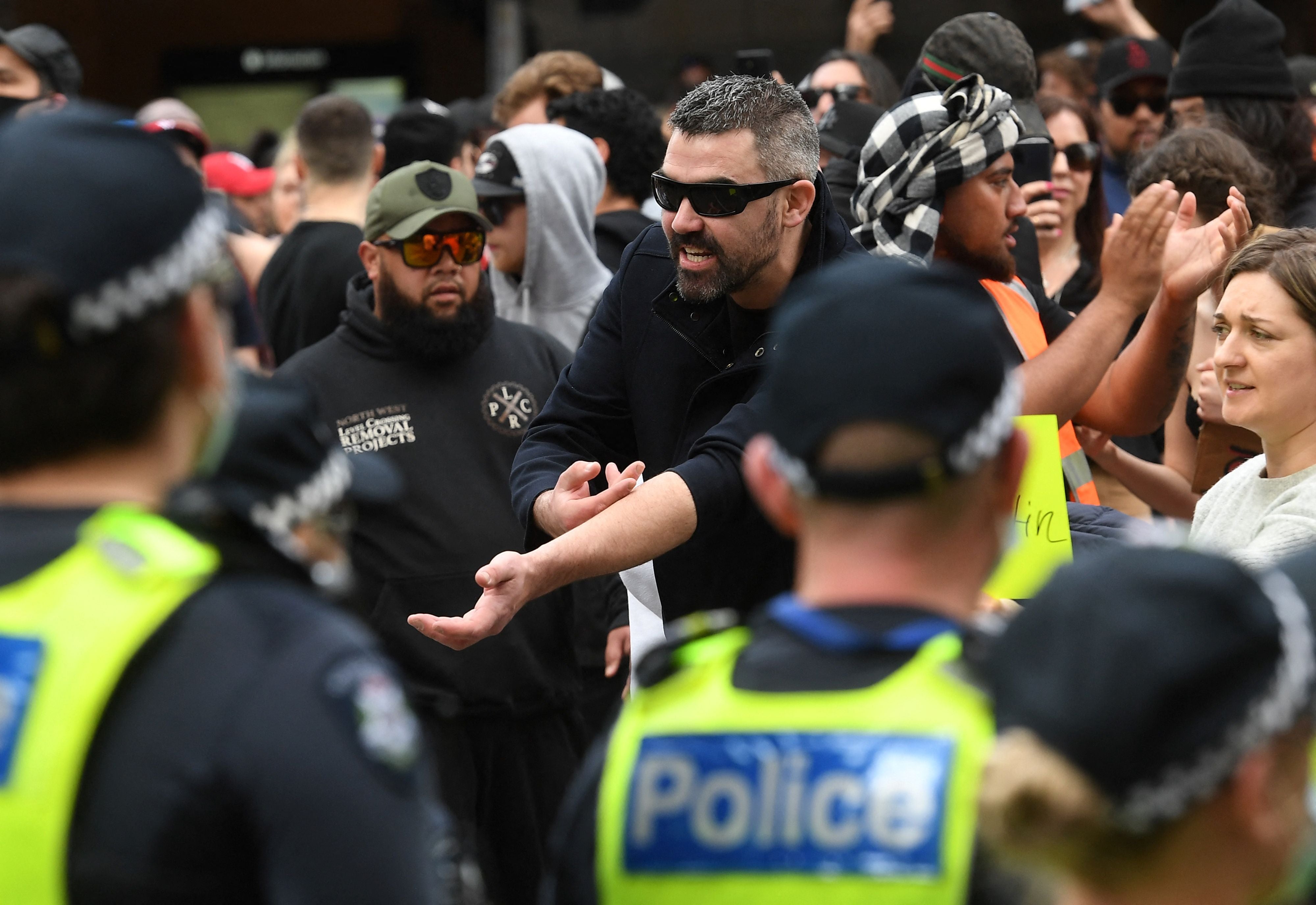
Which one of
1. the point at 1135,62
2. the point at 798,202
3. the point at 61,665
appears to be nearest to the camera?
the point at 61,665

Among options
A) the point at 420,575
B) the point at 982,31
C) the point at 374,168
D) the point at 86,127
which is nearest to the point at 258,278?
the point at 374,168

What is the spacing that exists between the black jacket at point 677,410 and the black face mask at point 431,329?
3.54 ft

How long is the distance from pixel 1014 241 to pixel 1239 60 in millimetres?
2070

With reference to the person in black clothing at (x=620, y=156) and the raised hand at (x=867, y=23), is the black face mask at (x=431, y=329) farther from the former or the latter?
the raised hand at (x=867, y=23)

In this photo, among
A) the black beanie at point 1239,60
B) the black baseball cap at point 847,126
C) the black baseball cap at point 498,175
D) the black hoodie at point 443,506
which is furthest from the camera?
the black baseball cap at point 847,126

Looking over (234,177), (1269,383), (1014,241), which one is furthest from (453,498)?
(234,177)

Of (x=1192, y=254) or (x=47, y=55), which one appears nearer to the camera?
(x=1192, y=254)

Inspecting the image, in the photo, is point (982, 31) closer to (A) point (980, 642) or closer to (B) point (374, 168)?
(B) point (374, 168)

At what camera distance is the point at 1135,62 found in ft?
22.7

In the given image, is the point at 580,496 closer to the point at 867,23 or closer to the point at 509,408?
the point at 509,408

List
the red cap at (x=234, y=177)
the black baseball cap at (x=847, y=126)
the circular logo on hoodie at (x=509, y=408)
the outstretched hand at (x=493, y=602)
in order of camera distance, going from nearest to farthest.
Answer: the outstretched hand at (x=493, y=602) → the circular logo on hoodie at (x=509, y=408) → the black baseball cap at (x=847, y=126) → the red cap at (x=234, y=177)

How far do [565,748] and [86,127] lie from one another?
10.8 ft

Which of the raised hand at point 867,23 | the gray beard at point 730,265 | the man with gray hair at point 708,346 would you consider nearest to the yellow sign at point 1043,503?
the man with gray hair at point 708,346

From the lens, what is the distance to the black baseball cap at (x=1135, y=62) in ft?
22.6
